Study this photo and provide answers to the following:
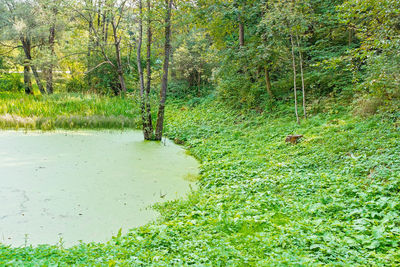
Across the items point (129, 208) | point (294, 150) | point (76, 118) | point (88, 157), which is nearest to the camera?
point (129, 208)

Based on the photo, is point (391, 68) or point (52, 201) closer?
point (52, 201)

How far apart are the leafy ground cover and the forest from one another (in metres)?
0.02

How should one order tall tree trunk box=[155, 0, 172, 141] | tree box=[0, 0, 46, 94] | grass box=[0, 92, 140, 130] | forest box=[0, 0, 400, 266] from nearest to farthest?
1. forest box=[0, 0, 400, 266]
2. tall tree trunk box=[155, 0, 172, 141]
3. grass box=[0, 92, 140, 130]
4. tree box=[0, 0, 46, 94]

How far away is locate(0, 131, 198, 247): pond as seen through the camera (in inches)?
141

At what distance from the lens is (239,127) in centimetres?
927

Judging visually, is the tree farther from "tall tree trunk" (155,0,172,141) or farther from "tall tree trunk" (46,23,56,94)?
"tall tree trunk" (155,0,172,141)

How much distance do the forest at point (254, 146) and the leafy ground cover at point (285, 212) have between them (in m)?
0.02

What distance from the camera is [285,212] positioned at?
137 inches

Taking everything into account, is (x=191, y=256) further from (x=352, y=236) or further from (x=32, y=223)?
(x=32, y=223)

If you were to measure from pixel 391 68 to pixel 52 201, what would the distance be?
18.8 feet

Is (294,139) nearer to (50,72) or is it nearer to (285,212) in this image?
(285,212)

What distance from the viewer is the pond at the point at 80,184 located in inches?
141

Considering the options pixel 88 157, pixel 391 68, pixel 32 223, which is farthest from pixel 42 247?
pixel 391 68

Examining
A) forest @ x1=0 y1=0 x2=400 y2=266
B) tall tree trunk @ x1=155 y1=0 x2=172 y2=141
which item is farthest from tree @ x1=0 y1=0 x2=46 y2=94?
tall tree trunk @ x1=155 y1=0 x2=172 y2=141
